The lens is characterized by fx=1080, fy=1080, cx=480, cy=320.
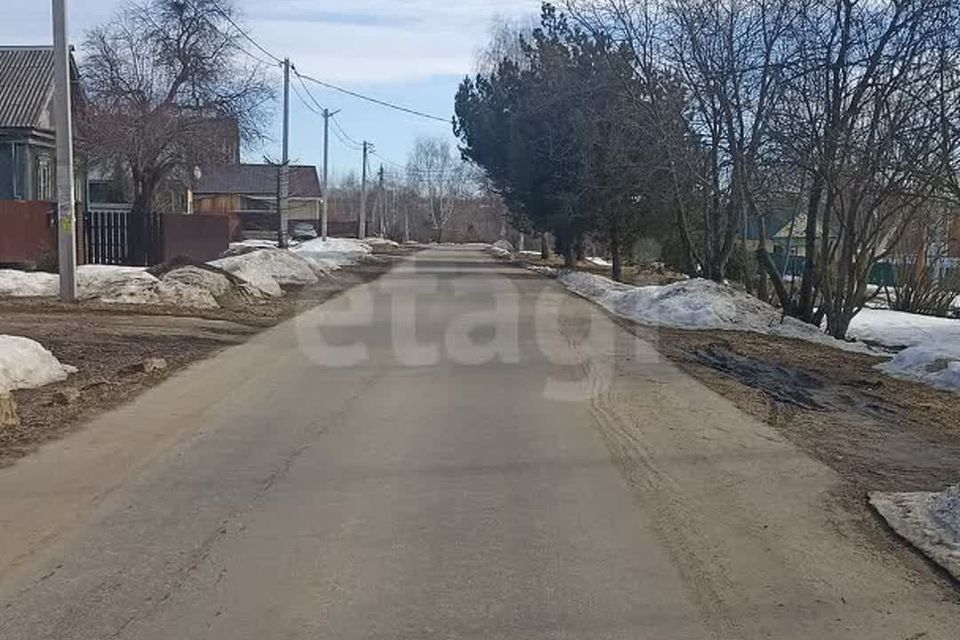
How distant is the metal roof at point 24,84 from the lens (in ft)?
124

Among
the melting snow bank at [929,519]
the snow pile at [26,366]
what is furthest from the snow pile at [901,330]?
the snow pile at [26,366]

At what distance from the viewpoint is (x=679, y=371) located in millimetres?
13742

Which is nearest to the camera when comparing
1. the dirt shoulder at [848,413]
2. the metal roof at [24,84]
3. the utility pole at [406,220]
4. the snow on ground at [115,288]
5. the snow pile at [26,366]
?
the dirt shoulder at [848,413]

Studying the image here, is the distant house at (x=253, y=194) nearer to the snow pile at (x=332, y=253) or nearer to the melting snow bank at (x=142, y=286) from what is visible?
the snow pile at (x=332, y=253)

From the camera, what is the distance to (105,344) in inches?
567

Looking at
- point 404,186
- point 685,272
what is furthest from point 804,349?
point 404,186

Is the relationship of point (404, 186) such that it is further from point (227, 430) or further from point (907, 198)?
point (227, 430)

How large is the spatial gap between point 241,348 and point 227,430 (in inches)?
A: 238

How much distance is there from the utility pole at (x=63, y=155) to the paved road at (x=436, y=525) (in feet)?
29.0

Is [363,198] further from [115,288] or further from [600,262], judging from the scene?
[115,288]

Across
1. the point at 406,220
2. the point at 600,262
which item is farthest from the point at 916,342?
the point at 406,220

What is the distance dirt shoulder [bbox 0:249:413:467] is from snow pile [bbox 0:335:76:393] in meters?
0.16

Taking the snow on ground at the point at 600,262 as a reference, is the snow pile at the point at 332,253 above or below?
above

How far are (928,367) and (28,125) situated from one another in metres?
32.1
